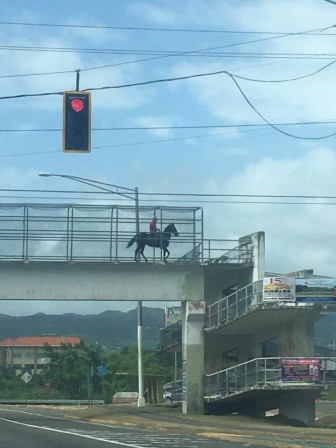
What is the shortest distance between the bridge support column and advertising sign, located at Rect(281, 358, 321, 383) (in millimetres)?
5026

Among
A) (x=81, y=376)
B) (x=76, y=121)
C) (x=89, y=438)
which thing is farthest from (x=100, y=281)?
(x=81, y=376)

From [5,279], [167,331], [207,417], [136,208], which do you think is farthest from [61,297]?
[167,331]

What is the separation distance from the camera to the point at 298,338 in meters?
42.0

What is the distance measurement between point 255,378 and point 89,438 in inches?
640

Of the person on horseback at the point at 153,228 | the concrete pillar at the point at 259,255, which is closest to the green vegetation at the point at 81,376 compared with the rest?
the person on horseback at the point at 153,228

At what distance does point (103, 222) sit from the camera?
4391 centimetres

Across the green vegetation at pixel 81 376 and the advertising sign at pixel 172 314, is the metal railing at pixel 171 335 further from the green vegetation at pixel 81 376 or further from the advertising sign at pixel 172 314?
the green vegetation at pixel 81 376

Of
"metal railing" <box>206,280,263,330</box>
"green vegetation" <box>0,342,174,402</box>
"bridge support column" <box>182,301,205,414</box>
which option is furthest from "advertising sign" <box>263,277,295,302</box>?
"green vegetation" <box>0,342,174,402</box>

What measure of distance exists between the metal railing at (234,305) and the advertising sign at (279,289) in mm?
434

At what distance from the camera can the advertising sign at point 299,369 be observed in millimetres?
39219

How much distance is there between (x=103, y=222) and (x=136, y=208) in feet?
5.91

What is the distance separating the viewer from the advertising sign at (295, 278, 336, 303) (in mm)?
39438

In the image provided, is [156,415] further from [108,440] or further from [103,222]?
[108,440]

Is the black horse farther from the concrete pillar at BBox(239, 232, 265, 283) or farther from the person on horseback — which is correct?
the concrete pillar at BBox(239, 232, 265, 283)
